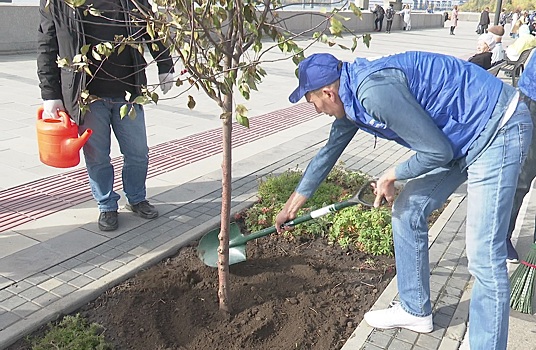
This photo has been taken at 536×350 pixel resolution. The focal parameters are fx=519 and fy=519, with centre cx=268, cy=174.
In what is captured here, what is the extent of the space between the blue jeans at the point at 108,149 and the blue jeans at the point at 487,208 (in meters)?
2.23

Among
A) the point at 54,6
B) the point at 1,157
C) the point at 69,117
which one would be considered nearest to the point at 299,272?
the point at 69,117

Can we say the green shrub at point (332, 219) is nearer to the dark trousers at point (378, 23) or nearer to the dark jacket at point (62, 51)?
the dark jacket at point (62, 51)

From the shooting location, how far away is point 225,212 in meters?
2.90

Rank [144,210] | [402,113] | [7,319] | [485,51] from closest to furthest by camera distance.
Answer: [402,113] < [7,319] < [144,210] < [485,51]

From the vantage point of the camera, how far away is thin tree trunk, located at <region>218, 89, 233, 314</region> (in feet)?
8.78

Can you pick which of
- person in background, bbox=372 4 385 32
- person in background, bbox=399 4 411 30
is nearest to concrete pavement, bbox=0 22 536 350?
person in background, bbox=372 4 385 32

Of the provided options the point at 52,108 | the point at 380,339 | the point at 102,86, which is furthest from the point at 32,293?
the point at 380,339

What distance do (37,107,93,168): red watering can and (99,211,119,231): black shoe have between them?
0.52 metres

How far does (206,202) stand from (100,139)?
1184 mm

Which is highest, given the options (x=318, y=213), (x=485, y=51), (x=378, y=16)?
(x=485, y=51)

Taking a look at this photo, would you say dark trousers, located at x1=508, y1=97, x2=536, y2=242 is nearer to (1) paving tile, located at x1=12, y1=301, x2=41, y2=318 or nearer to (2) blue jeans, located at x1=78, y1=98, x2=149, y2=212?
(2) blue jeans, located at x1=78, y1=98, x2=149, y2=212

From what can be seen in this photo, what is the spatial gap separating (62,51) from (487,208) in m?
2.90

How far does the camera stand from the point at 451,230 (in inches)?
164

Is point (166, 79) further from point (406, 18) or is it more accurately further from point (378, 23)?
point (406, 18)
